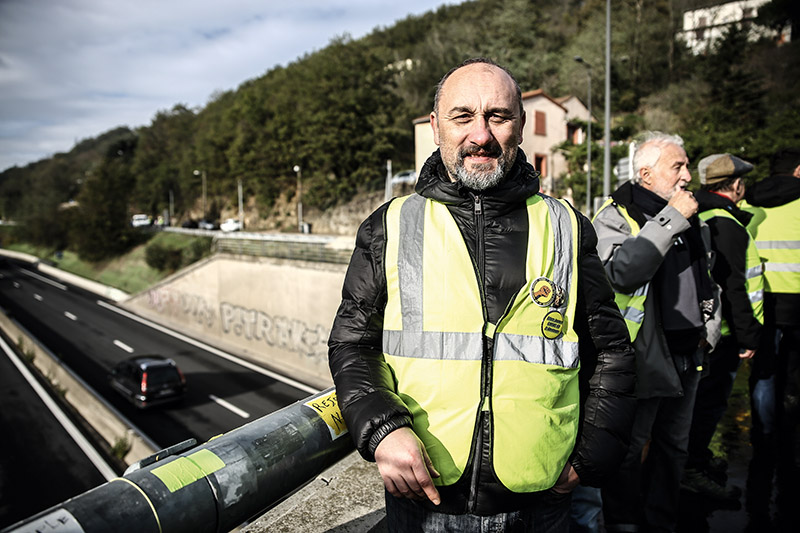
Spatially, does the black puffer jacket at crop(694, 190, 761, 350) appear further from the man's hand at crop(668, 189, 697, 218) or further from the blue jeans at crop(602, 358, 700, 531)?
the man's hand at crop(668, 189, 697, 218)

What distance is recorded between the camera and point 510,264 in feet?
5.25

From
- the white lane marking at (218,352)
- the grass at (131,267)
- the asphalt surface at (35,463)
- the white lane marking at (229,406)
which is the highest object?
the grass at (131,267)

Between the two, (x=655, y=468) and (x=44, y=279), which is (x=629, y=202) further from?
(x=44, y=279)

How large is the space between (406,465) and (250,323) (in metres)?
27.1

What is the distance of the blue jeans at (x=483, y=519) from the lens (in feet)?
5.14

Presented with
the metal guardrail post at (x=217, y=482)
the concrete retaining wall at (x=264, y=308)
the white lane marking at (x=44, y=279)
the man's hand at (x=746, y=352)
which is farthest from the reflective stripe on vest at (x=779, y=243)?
the white lane marking at (x=44, y=279)

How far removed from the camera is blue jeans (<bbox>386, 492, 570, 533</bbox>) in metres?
1.57

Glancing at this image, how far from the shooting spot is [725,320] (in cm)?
385

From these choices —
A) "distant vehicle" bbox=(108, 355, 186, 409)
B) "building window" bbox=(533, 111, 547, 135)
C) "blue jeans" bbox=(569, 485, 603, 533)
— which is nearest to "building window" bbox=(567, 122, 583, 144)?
"building window" bbox=(533, 111, 547, 135)

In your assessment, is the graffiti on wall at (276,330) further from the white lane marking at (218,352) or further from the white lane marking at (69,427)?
the white lane marking at (69,427)

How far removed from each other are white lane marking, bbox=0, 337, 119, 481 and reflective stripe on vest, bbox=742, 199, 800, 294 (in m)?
14.1

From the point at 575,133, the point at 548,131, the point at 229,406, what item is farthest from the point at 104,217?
the point at 575,133

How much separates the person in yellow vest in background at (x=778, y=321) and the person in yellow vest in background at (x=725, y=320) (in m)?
0.61

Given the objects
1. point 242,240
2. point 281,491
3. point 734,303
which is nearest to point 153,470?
point 281,491
